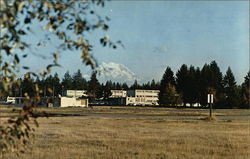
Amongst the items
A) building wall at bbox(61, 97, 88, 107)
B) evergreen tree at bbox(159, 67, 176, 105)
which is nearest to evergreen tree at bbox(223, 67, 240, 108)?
evergreen tree at bbox(159, 67, 176, 105)

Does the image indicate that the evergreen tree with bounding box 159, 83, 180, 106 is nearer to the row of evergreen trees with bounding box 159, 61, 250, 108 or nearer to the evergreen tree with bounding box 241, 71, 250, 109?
the row of evergreen trees with bounding box 159, 61, 250, 108

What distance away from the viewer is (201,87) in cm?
10706

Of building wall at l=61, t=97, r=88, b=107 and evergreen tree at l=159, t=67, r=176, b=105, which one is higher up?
evergreen tree at l=159, t=67, r=176, b=105

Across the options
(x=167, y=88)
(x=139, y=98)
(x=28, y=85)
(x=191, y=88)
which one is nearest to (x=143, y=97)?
(x=139, y=98)

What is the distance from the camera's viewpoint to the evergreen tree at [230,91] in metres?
102

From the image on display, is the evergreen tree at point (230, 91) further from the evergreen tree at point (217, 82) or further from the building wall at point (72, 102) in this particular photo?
the building wall at point (72, 102)

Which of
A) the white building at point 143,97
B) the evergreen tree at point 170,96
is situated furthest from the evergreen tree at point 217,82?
the white building at point 143,97

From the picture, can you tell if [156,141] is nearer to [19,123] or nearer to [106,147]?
[106,147]

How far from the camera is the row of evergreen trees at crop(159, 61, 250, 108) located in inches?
4077

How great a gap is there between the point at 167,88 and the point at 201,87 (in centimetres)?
1110

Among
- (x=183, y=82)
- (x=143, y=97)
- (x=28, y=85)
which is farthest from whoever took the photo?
(x=143, y=97)

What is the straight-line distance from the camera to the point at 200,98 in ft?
355

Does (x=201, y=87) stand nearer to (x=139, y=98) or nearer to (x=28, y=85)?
(x=139, y=98)

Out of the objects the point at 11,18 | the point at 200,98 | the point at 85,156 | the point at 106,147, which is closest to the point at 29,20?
the point at 11,18
